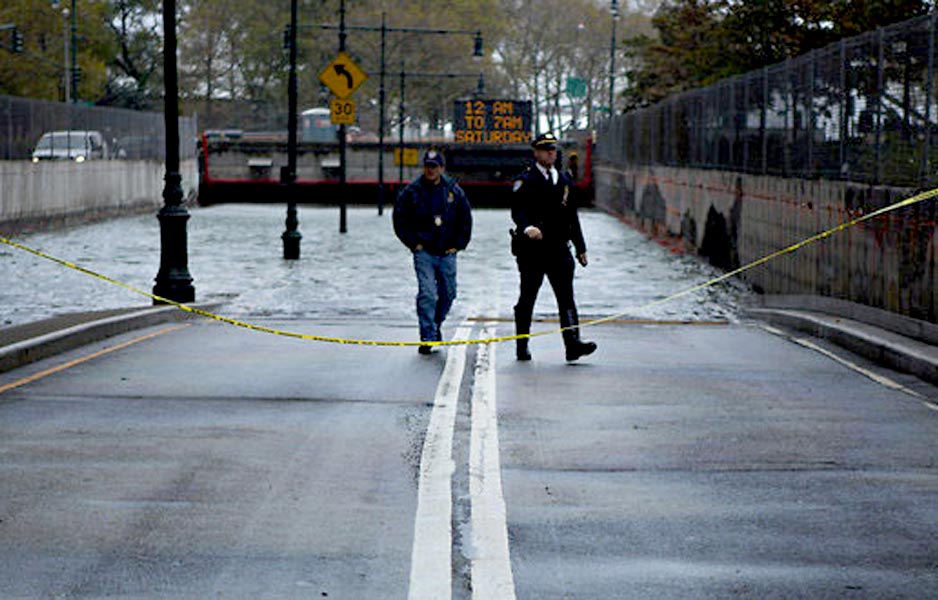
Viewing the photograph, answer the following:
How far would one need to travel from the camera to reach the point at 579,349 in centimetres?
1442

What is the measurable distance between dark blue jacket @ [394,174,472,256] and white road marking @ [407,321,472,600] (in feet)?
9.87

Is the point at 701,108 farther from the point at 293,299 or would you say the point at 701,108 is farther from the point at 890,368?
the point at 890,368

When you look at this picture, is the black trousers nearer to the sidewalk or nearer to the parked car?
the sidewalk

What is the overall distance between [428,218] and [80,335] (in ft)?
10.7

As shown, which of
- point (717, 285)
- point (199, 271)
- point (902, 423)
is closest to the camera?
point (902, 423)

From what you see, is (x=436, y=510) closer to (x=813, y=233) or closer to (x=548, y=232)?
(x=548, y=232)

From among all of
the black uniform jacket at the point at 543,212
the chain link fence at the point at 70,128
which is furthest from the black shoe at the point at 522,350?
the chain link fence at the point at 70,128

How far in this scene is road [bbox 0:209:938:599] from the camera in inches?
271

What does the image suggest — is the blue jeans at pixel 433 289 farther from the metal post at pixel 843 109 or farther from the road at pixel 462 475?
the metal post at pixel 843 109

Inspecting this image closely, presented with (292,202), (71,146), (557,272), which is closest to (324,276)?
(292,202)

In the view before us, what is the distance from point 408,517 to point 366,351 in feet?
24.6

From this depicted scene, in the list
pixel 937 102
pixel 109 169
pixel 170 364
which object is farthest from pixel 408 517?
pixel 109 169

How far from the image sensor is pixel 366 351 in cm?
1540

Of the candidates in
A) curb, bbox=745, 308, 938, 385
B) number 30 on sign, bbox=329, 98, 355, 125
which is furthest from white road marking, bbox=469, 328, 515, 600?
number 30 on sign, bbox=329, 98, 355, 125
